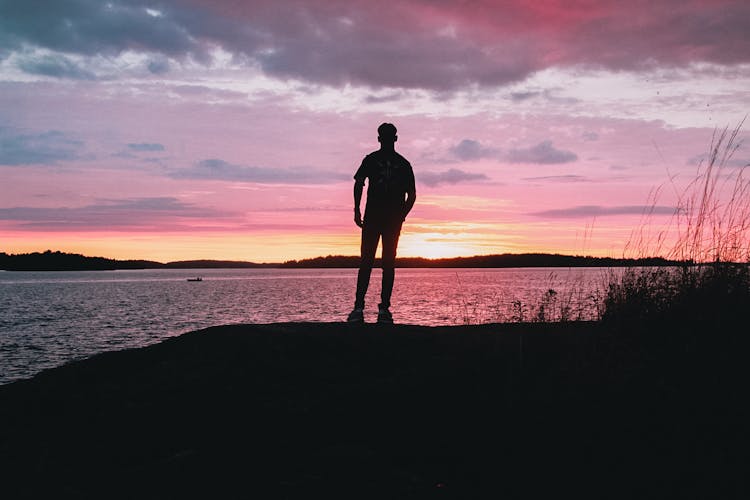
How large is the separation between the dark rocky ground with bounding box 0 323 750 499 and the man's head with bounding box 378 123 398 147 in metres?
3.50

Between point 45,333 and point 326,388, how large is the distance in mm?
36402

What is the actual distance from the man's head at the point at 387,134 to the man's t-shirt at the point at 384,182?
17 centimetres

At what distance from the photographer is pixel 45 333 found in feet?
119

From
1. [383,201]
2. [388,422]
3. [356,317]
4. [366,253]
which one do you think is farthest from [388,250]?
[388,422]

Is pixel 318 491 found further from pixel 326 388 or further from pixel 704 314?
pixel 704 314

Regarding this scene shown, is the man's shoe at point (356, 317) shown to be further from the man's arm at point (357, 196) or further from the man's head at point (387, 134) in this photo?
the man's head at point (387, 134)

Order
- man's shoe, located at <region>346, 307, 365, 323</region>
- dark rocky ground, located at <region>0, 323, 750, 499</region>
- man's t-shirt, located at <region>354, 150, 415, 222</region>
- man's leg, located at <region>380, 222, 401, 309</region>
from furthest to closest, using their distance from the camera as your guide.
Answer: man's leg, located at <region>380, 222, 401, 309</region>
man's t-shirt, located at <region>354, 150, 415, 222</region>
man's shoe, located at <region>346, 307, 365, 323</region>
dark rocky ground, located at <region>0, 323, 750, 499</region>

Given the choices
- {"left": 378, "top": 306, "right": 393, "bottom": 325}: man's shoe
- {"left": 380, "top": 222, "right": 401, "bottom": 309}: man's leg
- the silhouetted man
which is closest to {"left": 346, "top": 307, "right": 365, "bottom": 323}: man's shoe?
the silhouetted man

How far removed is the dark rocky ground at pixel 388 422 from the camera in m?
4.04

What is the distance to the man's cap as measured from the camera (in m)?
9.51

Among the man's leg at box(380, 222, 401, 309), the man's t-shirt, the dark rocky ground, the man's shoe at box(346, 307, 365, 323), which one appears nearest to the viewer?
the dark rocky ground

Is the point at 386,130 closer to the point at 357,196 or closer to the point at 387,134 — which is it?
the point at 387,134

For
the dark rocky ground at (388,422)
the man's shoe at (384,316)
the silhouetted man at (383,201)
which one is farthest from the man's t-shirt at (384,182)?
the dark rocky ground at (388,422)

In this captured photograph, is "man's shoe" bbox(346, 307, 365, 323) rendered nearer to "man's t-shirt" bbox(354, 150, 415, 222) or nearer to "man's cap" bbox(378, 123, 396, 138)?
"man's t-shirt" bbox(354, 150, 415, 222)
